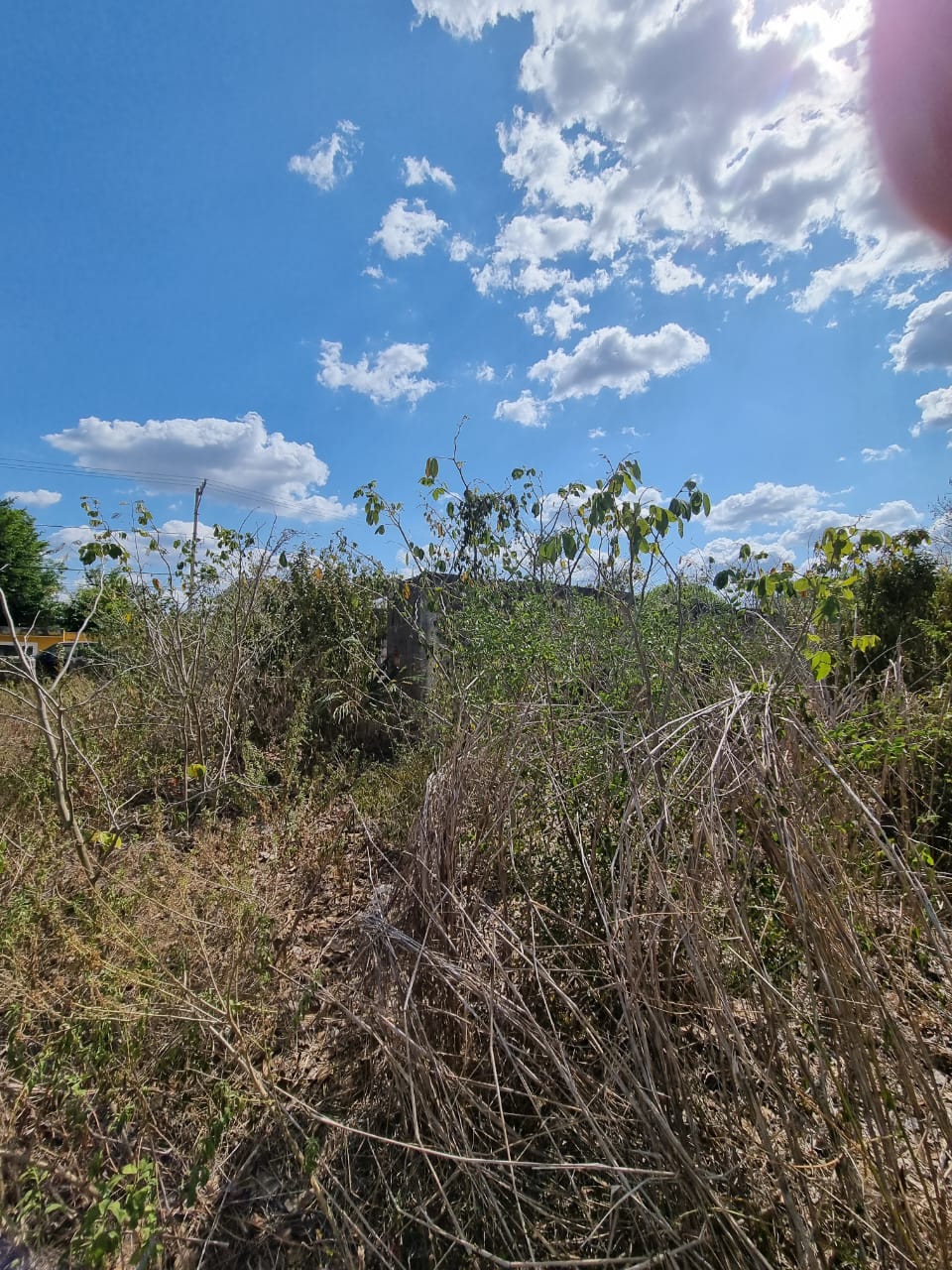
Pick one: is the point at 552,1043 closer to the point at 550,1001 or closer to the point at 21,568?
the point at 550,1001

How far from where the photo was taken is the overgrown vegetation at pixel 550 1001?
1059 millimetres

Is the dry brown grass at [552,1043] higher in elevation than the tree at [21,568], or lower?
lower

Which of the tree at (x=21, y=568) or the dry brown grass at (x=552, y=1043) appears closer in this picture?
the dry brown grass at (x=552, y=1043)

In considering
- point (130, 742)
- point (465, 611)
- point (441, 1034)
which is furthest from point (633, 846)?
point (130, 742)

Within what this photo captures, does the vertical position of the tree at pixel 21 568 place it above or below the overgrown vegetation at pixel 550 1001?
above

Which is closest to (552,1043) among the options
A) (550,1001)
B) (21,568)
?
(550,1001)

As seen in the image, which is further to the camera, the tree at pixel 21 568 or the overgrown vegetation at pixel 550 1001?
the tree at pixel 21 568

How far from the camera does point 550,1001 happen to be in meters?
1.52

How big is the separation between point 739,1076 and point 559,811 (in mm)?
732

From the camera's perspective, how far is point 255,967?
6.32 ft

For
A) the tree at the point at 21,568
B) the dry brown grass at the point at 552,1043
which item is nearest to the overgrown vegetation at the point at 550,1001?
the dry brown grass at the point at 552,1043

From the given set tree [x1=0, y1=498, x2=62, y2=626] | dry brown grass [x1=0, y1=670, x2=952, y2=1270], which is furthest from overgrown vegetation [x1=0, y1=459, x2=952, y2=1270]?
tree [x1=0, y1=498, x2=62, y2=626]

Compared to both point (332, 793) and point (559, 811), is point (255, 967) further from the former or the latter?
point (332, 793)

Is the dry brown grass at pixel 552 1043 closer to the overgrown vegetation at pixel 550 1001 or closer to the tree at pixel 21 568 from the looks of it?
the overgrown vegetation at pixel 550 1001
